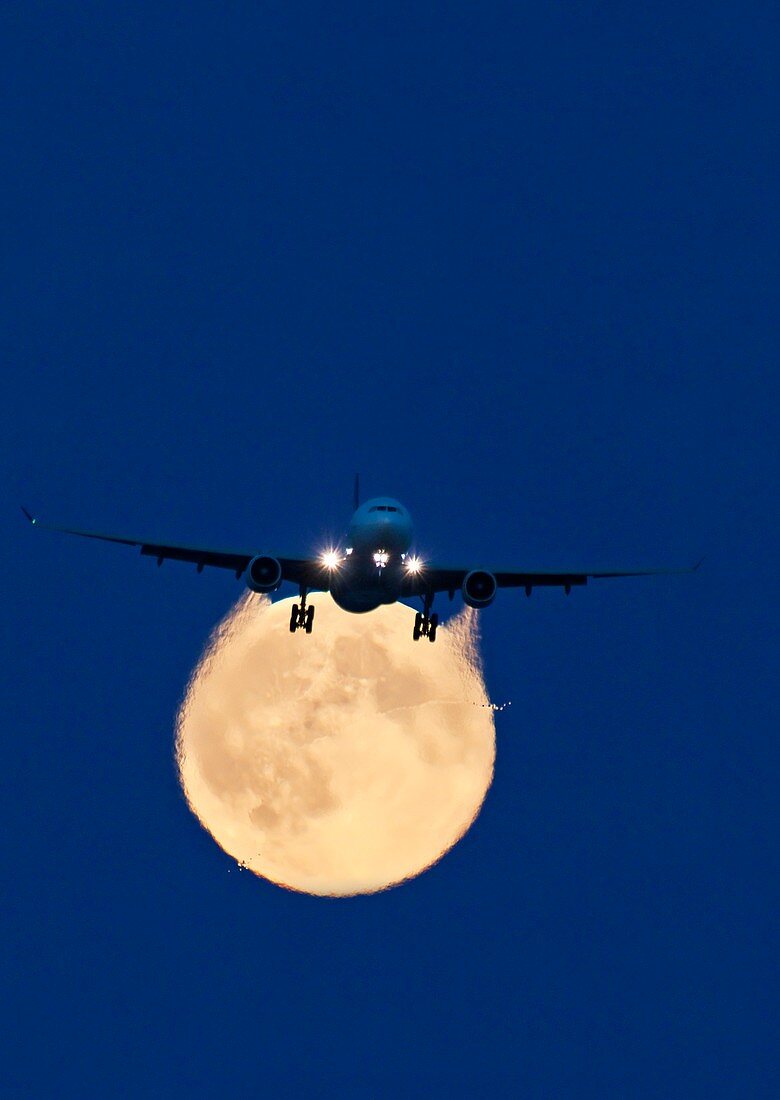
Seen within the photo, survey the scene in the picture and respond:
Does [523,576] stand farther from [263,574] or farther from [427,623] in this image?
[263,574]

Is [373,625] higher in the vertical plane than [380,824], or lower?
higher

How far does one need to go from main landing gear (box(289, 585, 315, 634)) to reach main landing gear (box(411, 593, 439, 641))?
14.2 ft

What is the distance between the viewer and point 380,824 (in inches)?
2926

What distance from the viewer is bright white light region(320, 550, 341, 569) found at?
67312mm

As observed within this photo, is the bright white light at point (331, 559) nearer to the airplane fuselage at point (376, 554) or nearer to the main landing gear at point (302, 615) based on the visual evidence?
the airplane fuselage at point (376, 554)

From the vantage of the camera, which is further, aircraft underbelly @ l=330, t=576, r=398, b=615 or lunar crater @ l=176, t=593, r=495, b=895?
lunar crater @ l=176, t=593, r=495, b=895

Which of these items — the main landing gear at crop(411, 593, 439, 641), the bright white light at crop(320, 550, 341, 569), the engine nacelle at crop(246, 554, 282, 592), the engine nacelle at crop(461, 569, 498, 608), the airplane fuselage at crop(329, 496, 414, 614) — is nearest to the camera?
the airplane fuselage at crop(329, 496, 414, 614)

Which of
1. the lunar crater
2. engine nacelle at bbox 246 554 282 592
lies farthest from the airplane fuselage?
the lunar crater

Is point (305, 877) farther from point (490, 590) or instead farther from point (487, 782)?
point (490, 590)

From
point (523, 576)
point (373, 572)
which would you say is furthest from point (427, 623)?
point (373, 572)

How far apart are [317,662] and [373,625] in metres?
3.09

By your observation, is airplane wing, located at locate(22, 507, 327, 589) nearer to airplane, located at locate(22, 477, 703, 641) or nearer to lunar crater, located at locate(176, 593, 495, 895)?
airplane, located at locate(22, 477, 703, 641)

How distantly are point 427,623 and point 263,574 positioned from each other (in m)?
7.76

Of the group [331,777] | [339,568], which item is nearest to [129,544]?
[339,568]
